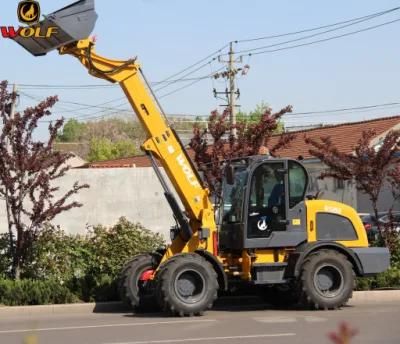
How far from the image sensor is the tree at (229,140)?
17.0 meters

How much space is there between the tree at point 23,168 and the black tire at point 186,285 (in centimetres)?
388

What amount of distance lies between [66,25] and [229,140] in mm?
6349

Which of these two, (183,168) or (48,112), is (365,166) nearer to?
(183,168)

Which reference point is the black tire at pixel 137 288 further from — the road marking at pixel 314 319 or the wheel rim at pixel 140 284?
the road marking at pixel 314 319

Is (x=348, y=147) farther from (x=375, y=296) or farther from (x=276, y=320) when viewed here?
(x=276, y=320)

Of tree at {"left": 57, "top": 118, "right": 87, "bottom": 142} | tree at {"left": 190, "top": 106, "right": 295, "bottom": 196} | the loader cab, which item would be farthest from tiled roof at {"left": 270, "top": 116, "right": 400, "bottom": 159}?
tree at {"left": 57, "top": 118, "right": 87, "bottom": 142}

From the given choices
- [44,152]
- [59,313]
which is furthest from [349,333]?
[44,152]

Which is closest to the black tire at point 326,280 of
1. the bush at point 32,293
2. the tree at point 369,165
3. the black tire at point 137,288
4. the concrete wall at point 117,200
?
the black tire at point 137,288

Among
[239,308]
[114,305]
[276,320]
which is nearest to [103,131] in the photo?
[114,305]

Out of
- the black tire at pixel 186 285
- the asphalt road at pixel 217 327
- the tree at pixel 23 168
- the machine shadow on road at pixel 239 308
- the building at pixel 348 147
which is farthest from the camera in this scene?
the building at pixel 348 147

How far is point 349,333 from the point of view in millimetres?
1967

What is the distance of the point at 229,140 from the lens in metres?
17.5

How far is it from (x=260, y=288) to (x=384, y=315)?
280 cm

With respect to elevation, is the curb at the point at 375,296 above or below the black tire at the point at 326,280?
below
